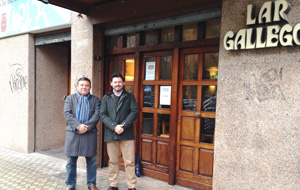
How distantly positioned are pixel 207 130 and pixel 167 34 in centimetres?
187

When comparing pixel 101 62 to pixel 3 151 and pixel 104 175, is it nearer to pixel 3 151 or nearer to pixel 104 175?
pixel 104 175

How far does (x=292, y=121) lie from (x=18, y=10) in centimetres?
687

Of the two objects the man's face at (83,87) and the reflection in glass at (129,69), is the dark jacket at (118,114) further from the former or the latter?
the reflection in glass at (129,69)

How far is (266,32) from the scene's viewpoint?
310 centimetres

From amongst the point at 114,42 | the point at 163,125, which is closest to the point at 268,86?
the point at 163,125

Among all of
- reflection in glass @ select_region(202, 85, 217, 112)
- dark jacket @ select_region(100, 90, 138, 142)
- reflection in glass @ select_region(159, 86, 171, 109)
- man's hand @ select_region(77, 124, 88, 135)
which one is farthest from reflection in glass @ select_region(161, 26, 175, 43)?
man's hand @ select_region(77, 124, 88, 135)

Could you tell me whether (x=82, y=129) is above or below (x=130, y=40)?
below

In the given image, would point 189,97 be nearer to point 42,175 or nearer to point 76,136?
point 76,136

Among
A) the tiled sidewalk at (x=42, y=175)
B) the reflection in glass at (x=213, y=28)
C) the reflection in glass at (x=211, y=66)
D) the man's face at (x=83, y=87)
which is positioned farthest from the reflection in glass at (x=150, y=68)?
the tiled sidewalk at (x=42, y=175)

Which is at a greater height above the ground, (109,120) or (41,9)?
(41,9)

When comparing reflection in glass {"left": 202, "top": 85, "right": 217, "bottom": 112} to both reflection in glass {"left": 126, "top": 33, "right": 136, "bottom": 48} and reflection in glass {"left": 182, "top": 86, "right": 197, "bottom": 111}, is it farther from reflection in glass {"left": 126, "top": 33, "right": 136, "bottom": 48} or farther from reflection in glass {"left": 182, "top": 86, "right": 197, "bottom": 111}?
reflection in glass {"left": 126, "top": 33, "right": 136, "bottom": 48}

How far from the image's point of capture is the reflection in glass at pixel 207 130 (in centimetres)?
405

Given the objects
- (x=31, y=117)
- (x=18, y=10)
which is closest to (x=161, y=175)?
(x=31, y=117)

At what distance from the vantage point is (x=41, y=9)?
20.0 ft
